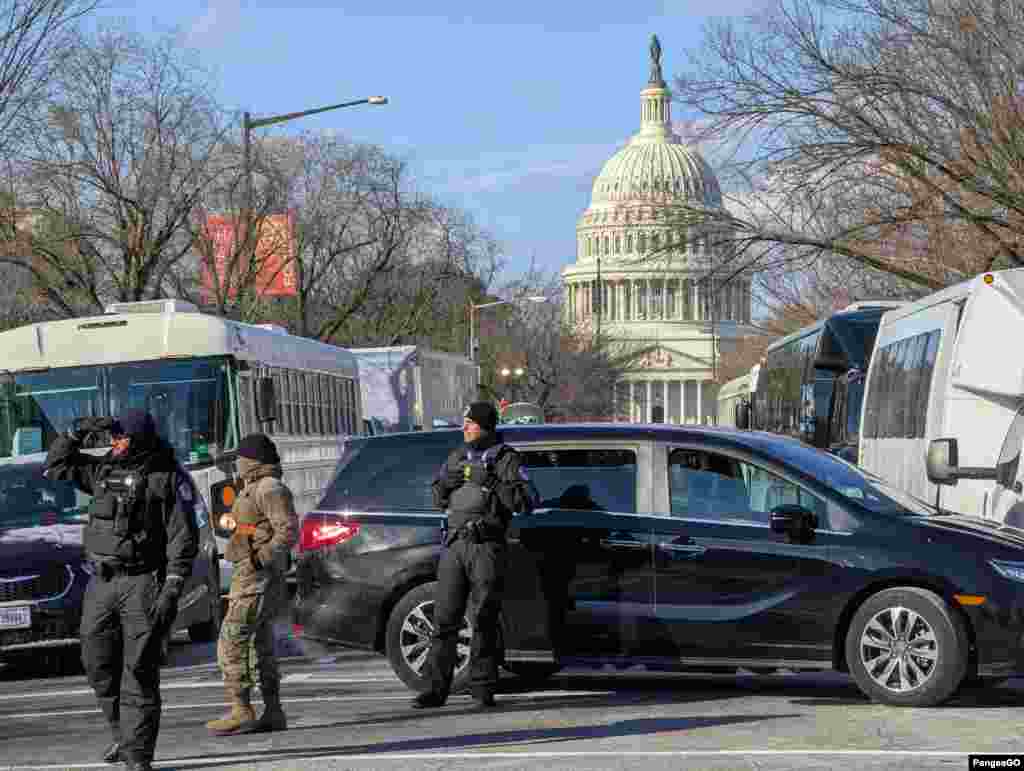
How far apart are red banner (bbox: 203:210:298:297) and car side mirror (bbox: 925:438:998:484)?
91.1 ft

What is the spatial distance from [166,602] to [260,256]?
34.3 metres

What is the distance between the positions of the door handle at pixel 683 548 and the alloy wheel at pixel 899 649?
1.02 m

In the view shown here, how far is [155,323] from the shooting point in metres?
19.1

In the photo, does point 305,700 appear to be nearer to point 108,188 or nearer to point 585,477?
point 585,477

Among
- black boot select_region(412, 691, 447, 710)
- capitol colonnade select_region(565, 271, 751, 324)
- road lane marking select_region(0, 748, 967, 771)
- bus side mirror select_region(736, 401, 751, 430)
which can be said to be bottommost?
road lane marking select_region(0, 748, 967, 771)

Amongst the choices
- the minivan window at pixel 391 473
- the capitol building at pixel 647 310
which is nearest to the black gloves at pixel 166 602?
the minivan window at pixel 391 473

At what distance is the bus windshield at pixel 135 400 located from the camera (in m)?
18.5

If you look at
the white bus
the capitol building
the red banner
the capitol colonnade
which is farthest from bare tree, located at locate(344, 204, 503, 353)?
the capitol colonnade

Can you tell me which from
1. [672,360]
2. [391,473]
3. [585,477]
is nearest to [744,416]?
[391,473]

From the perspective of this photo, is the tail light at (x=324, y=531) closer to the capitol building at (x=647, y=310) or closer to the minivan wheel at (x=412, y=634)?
the minivan wheel at (x=412, y=634)

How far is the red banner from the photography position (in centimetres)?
4038

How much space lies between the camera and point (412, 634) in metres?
11.2

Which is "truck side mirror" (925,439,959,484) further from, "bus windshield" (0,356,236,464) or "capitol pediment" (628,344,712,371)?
"capitol pediment" (628,344,712,371)

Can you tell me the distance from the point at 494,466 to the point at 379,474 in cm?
136
